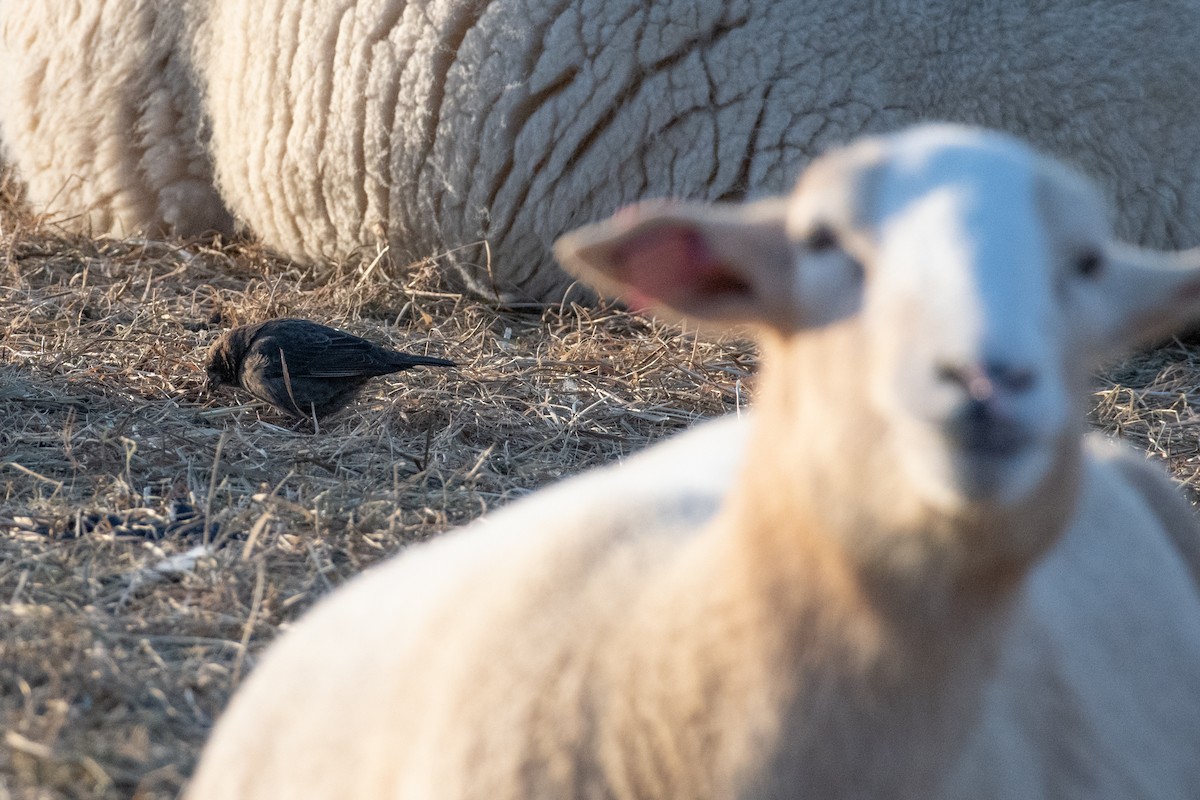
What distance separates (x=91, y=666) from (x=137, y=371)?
1732 millimetres

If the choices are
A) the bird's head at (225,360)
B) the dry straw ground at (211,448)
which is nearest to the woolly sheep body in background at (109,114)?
the dry straw ground at (211,448)

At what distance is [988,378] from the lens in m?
1.01

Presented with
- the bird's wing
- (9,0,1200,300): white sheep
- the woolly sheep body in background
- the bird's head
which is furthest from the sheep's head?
the woolly sheep body in background

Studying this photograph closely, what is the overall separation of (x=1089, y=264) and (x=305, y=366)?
96.7 inches

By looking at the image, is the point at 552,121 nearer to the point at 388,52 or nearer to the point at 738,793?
the point at 388,52

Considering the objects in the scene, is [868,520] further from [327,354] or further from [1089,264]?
[327,354]

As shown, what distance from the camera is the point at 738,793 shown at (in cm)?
121

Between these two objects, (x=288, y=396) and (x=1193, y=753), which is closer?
(x=1193, y=753)

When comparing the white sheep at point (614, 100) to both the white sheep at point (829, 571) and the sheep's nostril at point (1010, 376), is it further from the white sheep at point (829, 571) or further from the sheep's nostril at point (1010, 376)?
the sheep's nostril at point (1010, 376)

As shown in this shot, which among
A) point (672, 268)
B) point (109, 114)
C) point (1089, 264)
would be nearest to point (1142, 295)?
point (1089, 264)

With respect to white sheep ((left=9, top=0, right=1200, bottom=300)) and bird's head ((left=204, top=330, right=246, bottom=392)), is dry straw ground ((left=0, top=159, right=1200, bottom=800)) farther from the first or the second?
white sheep ((left=9, top=0, right=1200, bottom=300))

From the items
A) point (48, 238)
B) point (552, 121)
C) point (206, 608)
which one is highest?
point (552, 121)

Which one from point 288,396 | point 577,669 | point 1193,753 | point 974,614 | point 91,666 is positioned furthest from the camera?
point 288,396

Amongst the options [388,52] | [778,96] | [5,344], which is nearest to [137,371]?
[5,344]
